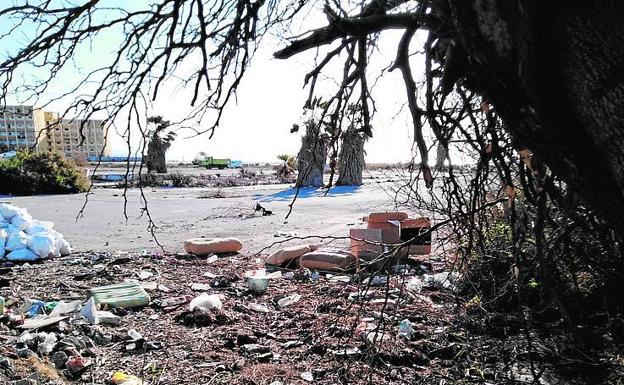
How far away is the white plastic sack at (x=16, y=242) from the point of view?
793 cm

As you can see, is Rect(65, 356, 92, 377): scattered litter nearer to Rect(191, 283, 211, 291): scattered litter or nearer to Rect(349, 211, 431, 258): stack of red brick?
Rect(191, 283, 211, 291): scattered litter

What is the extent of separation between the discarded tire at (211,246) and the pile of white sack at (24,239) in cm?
237

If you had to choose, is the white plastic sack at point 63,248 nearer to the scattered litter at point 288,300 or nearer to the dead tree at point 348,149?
the scattered litter at point 288,300

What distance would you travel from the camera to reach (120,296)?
5492 mm

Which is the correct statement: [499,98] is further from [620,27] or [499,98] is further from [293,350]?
[293,350]

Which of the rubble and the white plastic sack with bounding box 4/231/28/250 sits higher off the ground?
the white plastic sack with bounding box 4/231/28/250

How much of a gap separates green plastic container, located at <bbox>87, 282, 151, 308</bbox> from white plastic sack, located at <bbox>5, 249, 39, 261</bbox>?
3.20 m

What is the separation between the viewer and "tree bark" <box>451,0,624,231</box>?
78 centimetres

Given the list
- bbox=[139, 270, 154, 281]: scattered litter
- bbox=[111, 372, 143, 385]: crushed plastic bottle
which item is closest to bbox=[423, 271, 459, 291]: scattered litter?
bbox=[111, 372, 143, 385]: crushed plastic bottle

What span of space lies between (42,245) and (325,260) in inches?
200

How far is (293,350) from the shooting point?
4180 mm

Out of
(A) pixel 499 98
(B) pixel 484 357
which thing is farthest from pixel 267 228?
(A) pixel 499 98

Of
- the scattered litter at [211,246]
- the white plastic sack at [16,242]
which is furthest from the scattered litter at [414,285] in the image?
the white plastic sack at [16,242]

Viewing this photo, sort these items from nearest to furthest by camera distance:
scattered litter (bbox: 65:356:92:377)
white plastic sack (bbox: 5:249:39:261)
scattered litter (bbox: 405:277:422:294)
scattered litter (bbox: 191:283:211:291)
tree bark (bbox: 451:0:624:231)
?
tree bark (bbox: 451:0:624:231) → scattered litter (bbox: 65:356:92:377) → scattered litter (bbox: 405:277:422:294) → scattered litter (bbox: 191:283:211:291) → white plastic sack (bbox: 5:249:39:261)
